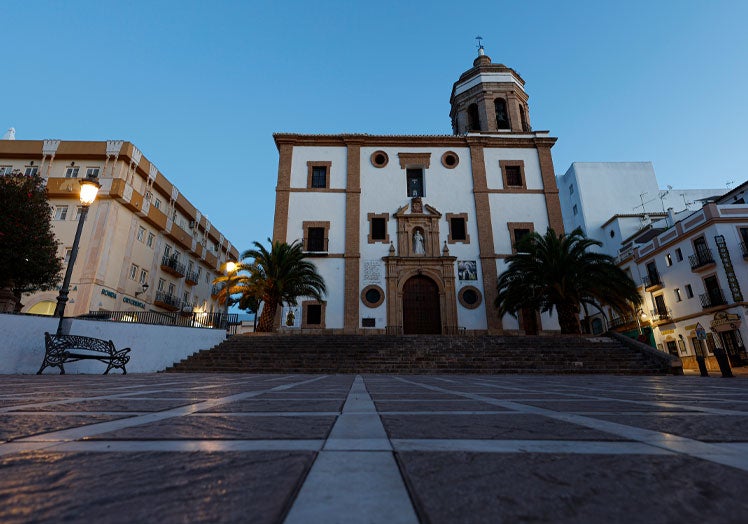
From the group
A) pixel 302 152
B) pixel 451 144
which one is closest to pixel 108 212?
pixel 302 152

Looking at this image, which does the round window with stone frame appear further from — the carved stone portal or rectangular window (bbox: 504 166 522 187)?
rectangular window (bbox: 504 166 522 187)

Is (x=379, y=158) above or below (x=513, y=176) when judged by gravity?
above

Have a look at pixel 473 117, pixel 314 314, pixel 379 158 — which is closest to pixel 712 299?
pixel 473 117

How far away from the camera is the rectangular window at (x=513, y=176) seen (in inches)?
925

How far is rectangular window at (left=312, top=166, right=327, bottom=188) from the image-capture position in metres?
23.4

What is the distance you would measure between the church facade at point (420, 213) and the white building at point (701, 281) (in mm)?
7374

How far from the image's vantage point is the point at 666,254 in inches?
929

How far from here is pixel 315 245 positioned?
21766 millimetres

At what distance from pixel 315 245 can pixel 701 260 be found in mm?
20992

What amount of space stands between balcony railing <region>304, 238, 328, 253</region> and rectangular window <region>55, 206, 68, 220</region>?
13950 mm

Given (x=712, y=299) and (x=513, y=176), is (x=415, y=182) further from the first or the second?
(x=712, y=299)

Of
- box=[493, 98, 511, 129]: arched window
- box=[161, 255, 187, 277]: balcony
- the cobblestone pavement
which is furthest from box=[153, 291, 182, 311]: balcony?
the cobblestone pavement

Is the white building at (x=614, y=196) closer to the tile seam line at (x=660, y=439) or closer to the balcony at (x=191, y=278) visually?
the balcony at (x=191, y=278)

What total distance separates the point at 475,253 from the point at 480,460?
21352mm
